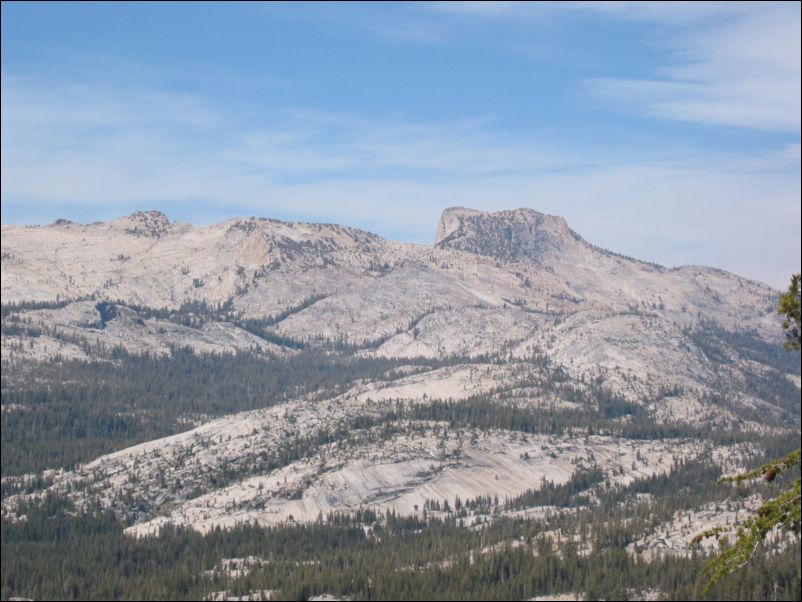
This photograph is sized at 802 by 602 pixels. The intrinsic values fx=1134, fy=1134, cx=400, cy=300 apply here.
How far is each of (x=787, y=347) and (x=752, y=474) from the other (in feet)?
16.9

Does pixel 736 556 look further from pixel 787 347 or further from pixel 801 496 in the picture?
pixel 787 347

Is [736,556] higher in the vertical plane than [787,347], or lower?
lower

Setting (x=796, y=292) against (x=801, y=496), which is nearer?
(x=796, y=292)

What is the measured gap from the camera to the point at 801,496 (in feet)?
137

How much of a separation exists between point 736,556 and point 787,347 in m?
7.72

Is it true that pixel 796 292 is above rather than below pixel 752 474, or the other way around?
above

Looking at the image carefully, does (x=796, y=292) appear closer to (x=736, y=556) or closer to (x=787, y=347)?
(x=787, y=347)

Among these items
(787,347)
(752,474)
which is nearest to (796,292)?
(787,347)

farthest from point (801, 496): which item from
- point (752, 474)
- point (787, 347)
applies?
point (787, 347)

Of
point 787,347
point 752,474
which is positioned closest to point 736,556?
point 752,474

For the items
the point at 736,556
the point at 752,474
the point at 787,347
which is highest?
the point at 787,347

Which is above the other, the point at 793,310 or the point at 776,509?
the point at 793,310

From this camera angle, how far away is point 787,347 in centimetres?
3975

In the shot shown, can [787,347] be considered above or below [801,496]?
above
